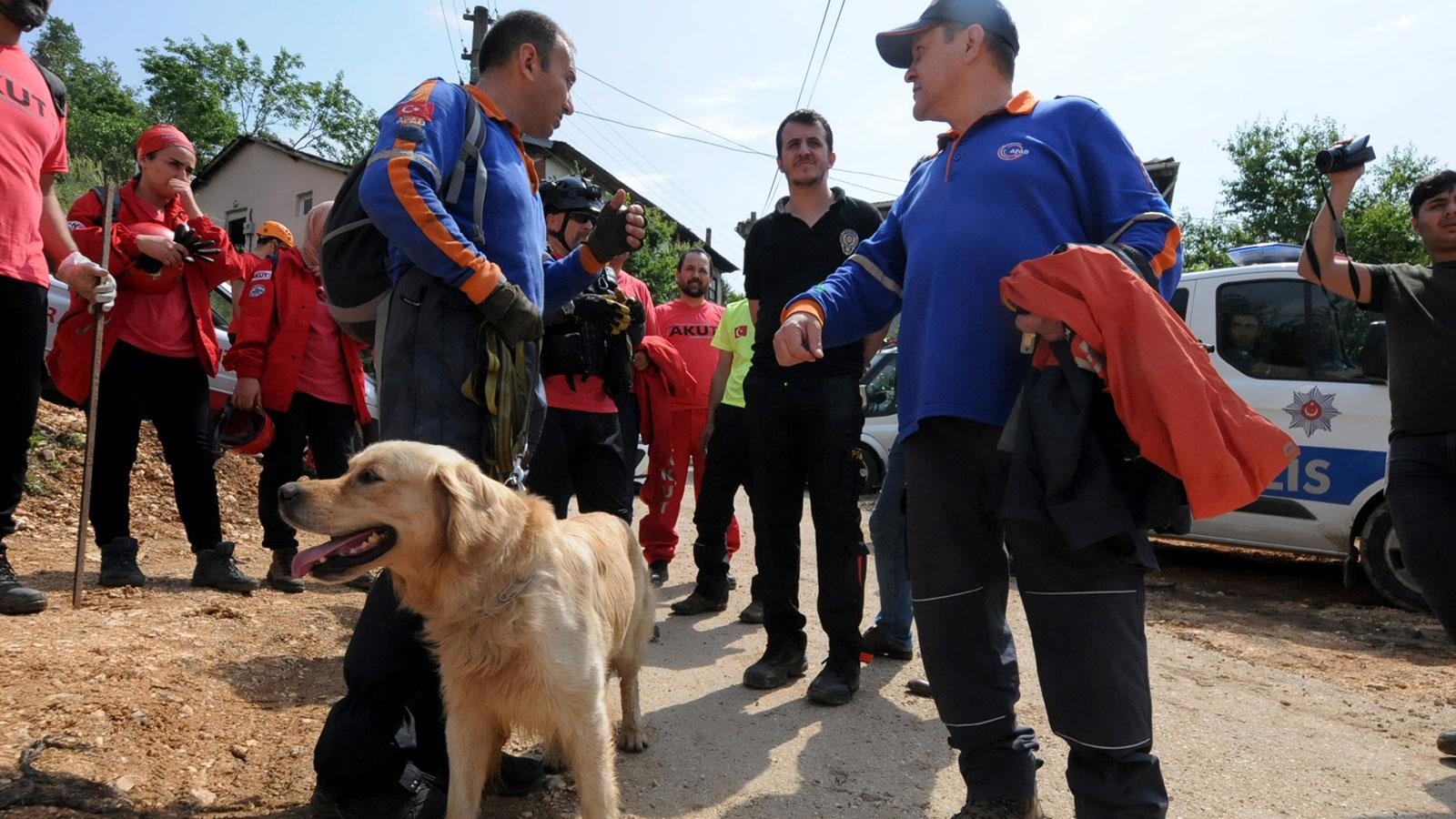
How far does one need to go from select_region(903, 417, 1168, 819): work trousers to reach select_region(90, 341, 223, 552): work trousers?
3971 millimetres

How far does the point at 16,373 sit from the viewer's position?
3.71 metres

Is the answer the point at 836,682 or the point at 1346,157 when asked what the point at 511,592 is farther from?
the point at 1346,157

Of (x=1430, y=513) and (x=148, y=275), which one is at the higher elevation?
(x=148, y=275)

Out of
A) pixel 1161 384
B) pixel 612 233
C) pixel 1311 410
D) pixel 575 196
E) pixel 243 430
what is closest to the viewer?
pixel 1161 384

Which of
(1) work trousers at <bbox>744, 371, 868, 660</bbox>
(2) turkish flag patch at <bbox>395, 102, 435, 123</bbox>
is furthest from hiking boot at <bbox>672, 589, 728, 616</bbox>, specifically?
(2) turkish flag patch at <bbox>395, 102, 435, 123</bbox>

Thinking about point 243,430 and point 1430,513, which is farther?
point 243,430

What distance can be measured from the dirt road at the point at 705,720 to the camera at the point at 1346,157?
90.6 inches

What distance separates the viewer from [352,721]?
2.57m

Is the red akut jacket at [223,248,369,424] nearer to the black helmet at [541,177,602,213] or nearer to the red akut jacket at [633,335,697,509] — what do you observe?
the black helmet at [541,177,602,213]

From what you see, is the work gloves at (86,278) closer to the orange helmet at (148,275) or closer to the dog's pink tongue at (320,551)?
the orange helmet at (148,275)

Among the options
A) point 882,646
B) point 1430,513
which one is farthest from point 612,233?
point 1430,513

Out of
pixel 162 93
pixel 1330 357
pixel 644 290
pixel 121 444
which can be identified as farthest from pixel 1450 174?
pixel 162 93

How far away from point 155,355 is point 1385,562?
788 cm

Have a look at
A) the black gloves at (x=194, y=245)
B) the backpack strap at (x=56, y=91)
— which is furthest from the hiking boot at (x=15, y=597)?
the backpack strap at (x=56, y=91)
